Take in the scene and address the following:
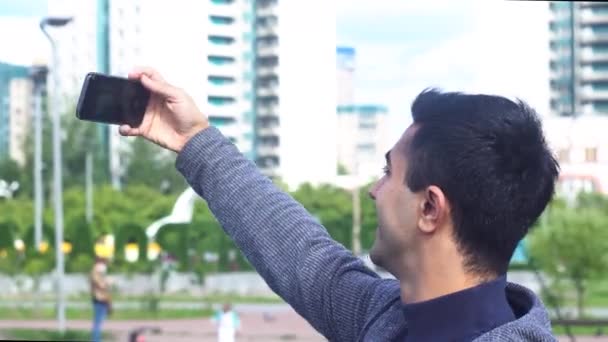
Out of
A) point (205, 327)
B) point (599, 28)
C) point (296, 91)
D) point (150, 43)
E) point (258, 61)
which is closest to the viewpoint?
point (296, 91)

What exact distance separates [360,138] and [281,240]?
25.1 ft

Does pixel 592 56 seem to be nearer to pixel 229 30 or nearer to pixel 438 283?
pixel 229 30

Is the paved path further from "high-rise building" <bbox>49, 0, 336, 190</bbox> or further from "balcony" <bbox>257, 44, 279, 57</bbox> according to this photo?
"balcony" <bbox>257, 44, 279, 57</bbox>

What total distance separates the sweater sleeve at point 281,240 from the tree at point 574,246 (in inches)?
328

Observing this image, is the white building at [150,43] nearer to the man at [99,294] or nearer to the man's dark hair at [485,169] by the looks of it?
the man at [99,294]

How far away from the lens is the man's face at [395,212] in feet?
2.64

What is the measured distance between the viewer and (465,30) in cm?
796

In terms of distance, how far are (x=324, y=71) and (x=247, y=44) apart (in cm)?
94

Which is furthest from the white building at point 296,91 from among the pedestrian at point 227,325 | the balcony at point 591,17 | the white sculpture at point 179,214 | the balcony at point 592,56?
the balcony at point 591,17

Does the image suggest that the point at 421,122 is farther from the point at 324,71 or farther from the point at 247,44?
the point at 247,44

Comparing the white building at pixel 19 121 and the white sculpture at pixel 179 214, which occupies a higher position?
the white building at pixel 19 121

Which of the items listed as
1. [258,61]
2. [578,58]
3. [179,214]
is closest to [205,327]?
[179,214]

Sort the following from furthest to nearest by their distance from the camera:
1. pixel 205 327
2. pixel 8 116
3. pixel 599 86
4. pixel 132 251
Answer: pixel 205 327 → pixel 599 86 → pixel 8 116 → pixel 132 251

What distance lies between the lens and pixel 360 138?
8586mm
